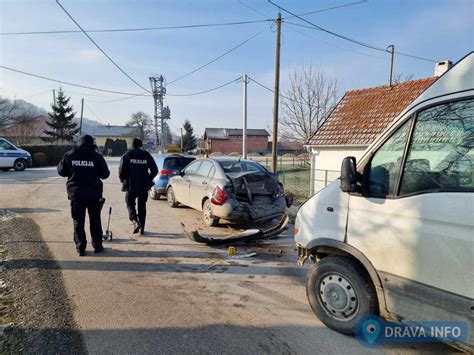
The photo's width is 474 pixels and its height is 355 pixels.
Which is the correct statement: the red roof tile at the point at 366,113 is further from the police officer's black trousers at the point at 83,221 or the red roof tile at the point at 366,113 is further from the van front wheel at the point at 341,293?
the police officer's black trousers at the point at 83,221

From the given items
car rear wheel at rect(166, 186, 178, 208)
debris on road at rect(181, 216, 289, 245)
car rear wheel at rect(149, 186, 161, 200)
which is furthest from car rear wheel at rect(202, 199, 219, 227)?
car rear wheel at rect(149, 186, 161, 200)

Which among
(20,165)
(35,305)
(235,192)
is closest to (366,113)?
(235,192)

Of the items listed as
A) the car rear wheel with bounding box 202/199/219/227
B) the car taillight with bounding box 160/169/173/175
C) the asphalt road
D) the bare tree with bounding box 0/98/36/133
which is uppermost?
the bare tree with bounding box 0/98/36/133

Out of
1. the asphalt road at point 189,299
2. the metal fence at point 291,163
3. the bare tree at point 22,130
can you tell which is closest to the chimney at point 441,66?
→ the metal fence at point 291,163

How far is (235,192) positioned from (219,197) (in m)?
0.36

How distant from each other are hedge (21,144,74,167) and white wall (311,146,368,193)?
2189 cm

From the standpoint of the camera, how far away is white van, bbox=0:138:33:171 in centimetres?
1953

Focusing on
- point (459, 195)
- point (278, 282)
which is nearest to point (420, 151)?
point (459, 195)

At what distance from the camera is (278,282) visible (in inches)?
171

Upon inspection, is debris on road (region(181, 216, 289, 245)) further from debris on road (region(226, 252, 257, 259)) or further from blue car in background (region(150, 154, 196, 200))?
blue car in background (region(150, 154, 196, 200))

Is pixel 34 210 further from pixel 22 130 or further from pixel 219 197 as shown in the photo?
pixel 22 130

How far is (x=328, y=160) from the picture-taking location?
47.6 ft

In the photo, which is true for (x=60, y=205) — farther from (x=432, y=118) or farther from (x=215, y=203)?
(x=432, y=118)

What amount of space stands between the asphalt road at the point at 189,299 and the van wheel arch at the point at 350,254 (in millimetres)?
486
